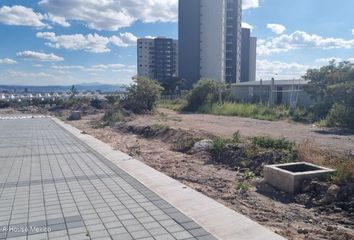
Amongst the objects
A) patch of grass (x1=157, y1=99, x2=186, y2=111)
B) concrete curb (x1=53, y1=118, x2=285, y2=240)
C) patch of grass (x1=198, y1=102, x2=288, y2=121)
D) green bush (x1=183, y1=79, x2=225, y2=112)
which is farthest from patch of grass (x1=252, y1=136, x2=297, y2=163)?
patch of grass (x1=157, y1=99, x2=186, y2=111)

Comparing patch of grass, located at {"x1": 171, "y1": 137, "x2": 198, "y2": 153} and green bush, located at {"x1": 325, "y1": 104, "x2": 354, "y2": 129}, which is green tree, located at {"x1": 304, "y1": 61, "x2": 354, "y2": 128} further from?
patch of grass, located at {"x1": 171, "y1": 137, "x2": 198, "y2": 153}

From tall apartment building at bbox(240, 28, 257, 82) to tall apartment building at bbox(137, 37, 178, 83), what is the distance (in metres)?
22.3

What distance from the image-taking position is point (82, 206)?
6461 millimetres

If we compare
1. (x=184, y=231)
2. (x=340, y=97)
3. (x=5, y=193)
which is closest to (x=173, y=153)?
(x=5, y=193)

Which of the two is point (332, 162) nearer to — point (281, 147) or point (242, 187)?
point (281, 147)

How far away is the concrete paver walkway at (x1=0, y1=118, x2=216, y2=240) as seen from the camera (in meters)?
5.21

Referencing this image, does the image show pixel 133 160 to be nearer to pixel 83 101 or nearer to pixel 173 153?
pixel 173 153

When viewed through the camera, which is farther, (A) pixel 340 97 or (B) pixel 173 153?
(A) pixel 340 97

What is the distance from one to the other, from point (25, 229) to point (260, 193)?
178 inches

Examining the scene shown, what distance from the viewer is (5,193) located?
745 centimetres

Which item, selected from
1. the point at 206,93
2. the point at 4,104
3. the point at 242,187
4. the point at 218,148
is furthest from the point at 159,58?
the point at 242,187

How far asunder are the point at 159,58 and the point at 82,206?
118690 millimetres

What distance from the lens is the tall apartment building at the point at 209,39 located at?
89750mm

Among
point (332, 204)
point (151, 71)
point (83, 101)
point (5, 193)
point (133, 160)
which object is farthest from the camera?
point (151, 71)
